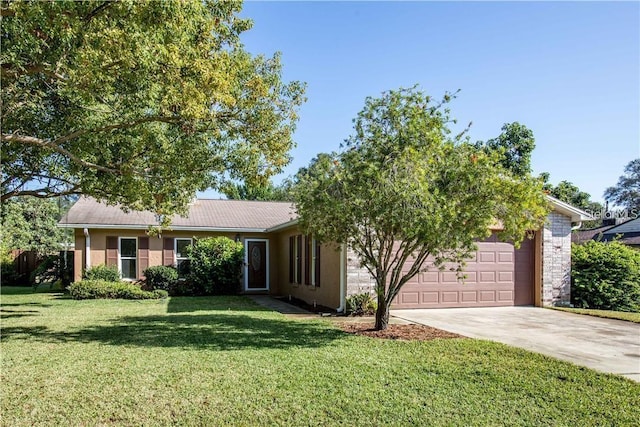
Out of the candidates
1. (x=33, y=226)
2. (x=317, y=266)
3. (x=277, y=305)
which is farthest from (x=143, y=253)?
(x=33, y=226)

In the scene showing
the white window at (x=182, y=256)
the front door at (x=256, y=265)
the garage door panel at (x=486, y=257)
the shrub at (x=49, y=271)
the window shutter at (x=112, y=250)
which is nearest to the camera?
the garage door panel at (x=486, y=257)

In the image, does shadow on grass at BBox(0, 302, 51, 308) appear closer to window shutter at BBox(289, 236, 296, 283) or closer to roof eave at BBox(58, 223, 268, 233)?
roof eave at BBox(58, 223, 268, 233)

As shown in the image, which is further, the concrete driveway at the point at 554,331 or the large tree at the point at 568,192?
the large tree at the point at 568,192

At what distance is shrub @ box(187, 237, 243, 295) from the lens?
57.5ft

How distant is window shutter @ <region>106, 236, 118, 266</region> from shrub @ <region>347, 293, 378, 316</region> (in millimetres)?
10434

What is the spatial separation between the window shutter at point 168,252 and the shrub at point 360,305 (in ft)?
30.3

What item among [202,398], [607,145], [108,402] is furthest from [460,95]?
[607,145]

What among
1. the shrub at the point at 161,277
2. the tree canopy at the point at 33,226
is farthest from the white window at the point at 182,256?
the tree canopy at the point at 33,226

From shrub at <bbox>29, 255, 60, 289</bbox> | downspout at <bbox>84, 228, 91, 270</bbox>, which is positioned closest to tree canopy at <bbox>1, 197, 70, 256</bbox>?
shrub at <bbox>29, 255, 60, 289</bbox>

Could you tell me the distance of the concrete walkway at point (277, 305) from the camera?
13.1m

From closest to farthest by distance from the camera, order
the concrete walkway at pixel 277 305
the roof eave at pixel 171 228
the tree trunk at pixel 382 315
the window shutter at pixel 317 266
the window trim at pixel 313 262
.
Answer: the tree trunk at pixel 382 315
the concrete walkway at pixel 277 305
the window shutter at pixel 317 266
the window trim at pixel 313 262
the roof eave at pixel 171 228

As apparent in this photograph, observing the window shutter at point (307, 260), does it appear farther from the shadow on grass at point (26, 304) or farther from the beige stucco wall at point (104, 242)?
the shadow on grass at point (26, 304)

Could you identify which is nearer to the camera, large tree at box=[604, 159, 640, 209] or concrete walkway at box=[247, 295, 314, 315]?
concrete walkway at box=[247, 295, 314, 315]

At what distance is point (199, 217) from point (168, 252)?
223cm
